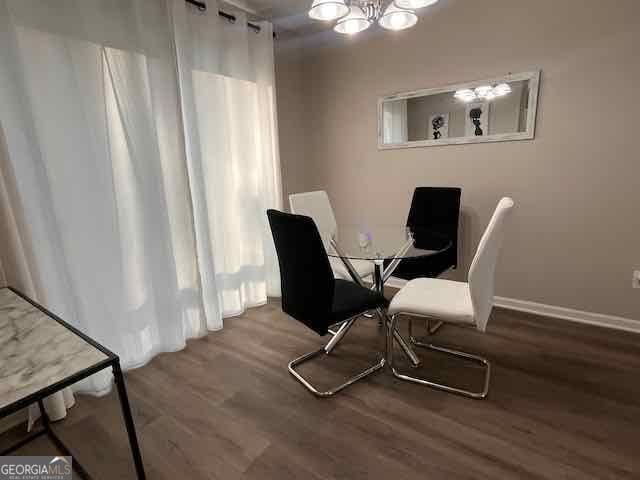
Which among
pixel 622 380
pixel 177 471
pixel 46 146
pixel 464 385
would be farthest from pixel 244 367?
pixel 622 380

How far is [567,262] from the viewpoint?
2.57 meters

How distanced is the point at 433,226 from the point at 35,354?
8.44ft

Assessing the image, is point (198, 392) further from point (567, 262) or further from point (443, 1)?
point (443, 1)

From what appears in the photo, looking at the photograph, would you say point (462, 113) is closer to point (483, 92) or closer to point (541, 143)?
point (483, 92)

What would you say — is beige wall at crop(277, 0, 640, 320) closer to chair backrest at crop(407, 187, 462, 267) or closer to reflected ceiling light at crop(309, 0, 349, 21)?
chair backrest at crop(407, 187, 462, 267)

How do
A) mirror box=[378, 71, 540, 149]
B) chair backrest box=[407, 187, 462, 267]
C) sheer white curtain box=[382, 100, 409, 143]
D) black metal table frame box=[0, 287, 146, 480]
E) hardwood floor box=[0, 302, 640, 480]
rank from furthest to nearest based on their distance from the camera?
sheer white curtain box=[382, 100, 409, 143] < chair backrest box=[407, 187, 462, 267] < mirror box=[378, 71, 540, 149] < hardwood floor box=[0, 302, 640, 480] < black metal table frame box=[0, 287, 146, 480]

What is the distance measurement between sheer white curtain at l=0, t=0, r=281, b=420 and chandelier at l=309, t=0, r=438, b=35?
1089 millimetres

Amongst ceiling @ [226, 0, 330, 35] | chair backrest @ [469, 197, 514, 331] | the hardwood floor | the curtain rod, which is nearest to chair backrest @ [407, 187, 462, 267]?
the hardwood floor

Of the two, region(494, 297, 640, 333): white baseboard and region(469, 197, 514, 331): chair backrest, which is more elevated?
region(469, 197, 514, 331): chair backrest

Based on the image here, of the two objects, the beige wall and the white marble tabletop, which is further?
the beige wall

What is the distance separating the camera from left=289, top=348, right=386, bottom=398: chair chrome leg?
75.2 inches

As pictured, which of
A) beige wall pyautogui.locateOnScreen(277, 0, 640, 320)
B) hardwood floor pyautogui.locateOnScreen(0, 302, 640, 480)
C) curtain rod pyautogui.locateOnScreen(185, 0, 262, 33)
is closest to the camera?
hardwood floor pyautogui.locateOnScreen(0, 302, 640, 480)

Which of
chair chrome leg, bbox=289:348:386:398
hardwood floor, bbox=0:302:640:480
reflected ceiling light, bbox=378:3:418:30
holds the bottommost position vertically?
hardwood floor, bbox=0:302:640:480

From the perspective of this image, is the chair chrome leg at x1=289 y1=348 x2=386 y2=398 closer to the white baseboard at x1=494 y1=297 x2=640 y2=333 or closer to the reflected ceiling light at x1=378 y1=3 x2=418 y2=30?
the white baseboard at x1=494 y1=297 x2=640 y2=333
